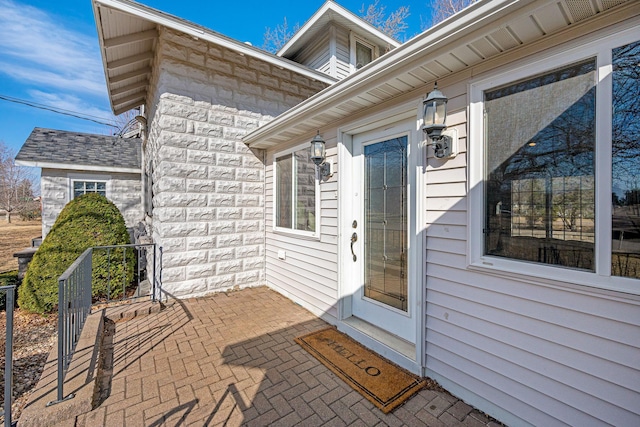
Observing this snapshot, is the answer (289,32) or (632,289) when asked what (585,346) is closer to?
(632,289)

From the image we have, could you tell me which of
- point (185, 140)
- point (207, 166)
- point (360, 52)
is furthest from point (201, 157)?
point (360, 52)

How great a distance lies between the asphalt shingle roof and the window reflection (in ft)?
33.9

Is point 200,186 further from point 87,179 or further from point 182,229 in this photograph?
point 87,179

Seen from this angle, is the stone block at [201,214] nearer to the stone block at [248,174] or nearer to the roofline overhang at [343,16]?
the stone block at [248,174]

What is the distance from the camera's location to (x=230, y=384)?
2.35 m

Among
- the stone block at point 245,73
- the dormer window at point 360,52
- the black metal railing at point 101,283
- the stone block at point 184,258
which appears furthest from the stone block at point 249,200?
the dormer window at point 360,52

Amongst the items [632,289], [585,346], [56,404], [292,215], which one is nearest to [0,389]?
[56,404]

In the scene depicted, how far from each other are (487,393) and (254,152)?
14.5 ft

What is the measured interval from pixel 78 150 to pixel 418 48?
10.6 m

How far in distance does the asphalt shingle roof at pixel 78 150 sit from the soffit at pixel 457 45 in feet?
28.0

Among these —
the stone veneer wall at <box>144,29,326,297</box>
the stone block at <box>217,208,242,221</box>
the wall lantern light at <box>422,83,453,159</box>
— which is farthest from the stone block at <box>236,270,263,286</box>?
Result: the wall lantern light at <box>422,83,453,159</box>

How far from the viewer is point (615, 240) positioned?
1.51 meters

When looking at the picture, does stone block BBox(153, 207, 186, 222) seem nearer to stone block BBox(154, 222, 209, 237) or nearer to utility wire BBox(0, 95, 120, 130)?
stone block BBox(154, 222, 209, 237)

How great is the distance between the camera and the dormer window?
24.8ft
